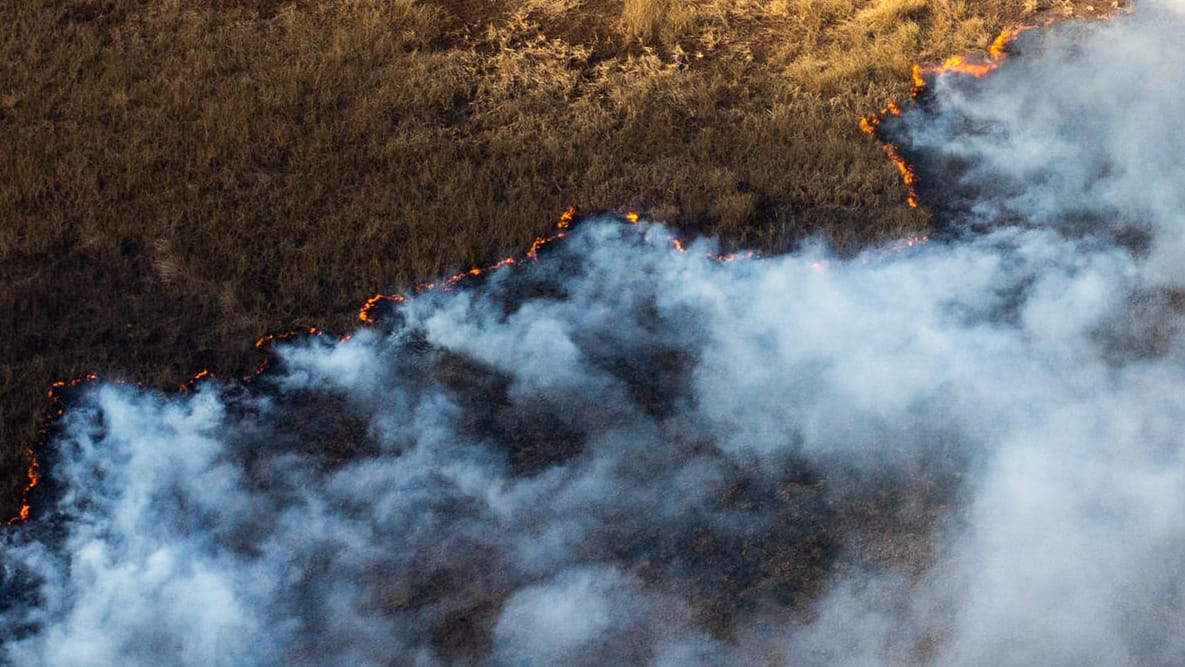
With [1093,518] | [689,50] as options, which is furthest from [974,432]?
[689,50]

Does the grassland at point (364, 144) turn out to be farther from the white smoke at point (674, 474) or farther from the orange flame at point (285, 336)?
the white smoke at point (674, 474)

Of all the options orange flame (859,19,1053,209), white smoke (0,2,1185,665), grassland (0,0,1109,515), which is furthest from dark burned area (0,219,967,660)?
orange flame (859,19,1053,209)

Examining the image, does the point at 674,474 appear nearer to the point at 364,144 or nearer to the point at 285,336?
the point at 285,336

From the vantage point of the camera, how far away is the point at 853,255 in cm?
558

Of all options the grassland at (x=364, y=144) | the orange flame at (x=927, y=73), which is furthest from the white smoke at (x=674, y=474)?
the orange flame at (x=927, y=73)

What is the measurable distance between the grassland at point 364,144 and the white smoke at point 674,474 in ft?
1.00

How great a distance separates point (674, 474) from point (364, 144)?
2.62 m

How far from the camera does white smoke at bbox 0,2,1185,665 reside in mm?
4113

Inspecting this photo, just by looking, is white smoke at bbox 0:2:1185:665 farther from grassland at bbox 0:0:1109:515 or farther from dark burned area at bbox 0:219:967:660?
grassland at bbox 0:0:1109:515

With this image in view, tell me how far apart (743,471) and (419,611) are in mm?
1326

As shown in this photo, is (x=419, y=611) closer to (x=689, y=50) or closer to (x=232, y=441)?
(x=232, y=441)

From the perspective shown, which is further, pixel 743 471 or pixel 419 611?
pixel 743 471

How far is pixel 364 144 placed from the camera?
20.3 feet

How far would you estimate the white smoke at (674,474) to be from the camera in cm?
411
